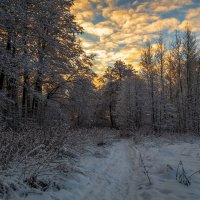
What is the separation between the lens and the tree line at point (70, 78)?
31.7ft

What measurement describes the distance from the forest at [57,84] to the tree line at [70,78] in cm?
4

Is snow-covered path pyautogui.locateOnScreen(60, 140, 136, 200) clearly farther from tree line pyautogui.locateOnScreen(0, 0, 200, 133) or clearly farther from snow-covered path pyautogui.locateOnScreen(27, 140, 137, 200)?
tree line pyautogui.locateOnScreen(0, 0, 200, 133)

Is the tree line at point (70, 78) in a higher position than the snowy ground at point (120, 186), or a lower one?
higher

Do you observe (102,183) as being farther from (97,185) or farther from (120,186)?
(120,186)

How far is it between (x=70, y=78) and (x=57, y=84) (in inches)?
40.3

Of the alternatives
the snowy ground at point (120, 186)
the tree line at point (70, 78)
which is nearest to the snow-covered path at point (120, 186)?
the snowy ground at point (120, 186)

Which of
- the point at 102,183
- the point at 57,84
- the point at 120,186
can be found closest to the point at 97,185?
the point at 102,183

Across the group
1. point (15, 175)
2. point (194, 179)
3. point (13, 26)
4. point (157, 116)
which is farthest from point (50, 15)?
point (157, 116)

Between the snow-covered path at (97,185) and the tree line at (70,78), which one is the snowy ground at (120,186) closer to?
the snow-covered path at (97,185)

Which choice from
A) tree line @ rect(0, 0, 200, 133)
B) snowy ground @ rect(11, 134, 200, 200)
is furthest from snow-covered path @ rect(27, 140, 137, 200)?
tree line @ rect(0, 0, 200, 133)

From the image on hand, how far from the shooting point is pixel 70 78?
17609 mm

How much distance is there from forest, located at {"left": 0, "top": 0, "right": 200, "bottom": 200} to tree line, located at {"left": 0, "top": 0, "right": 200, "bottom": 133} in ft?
0.12

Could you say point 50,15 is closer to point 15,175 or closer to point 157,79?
point 15,175

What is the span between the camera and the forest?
814 cm
